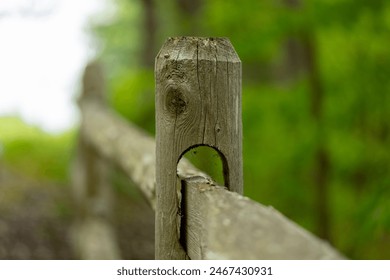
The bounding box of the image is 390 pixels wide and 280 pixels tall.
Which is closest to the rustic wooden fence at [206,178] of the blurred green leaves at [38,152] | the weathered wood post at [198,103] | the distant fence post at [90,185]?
the weathered wood post at [198,103]

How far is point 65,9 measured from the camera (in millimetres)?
12617

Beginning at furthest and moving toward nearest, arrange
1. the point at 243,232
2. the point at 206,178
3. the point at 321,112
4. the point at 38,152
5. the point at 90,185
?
the point at 38,152 → the point at 90,185 → the point at 321,112 → the point at 206,178 → the point at 243,232

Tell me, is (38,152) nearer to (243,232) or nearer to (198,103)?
(198,103)

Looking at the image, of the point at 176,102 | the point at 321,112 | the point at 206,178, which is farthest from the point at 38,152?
the point at 176,102

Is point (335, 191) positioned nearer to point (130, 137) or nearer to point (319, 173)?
point (319, 173)

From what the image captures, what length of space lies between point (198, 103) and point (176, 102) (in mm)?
75

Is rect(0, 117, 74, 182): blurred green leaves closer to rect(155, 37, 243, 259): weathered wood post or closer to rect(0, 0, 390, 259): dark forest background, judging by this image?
rect(0, 0, 390, 259): dark forest background

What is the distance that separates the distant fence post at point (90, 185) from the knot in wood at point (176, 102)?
382cm

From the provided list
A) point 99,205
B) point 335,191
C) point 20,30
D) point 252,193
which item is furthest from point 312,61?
point 20,30

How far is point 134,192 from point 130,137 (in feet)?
15.8

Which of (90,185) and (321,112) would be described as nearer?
(321,112)

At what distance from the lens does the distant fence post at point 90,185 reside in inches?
223

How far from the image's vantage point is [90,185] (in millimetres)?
5895

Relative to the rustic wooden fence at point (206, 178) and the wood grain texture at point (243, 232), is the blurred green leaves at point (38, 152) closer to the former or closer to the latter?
the rustic wooden fence at point (206, 178)
